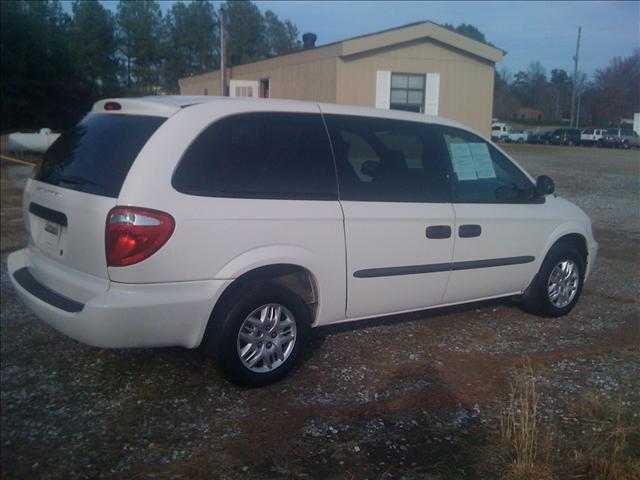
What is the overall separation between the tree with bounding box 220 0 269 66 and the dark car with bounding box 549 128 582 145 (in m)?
51.9

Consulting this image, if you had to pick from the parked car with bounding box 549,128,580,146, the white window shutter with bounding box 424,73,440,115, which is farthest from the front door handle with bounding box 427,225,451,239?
→ the white window shutter with bounding box 424,73,440,115

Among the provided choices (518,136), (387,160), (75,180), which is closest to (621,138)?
(387,160)

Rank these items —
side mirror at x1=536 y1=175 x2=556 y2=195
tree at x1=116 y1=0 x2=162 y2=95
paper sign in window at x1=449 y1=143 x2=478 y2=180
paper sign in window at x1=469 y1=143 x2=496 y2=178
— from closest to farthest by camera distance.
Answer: paper sign in window at x1=449 y1=143 x2=478 y2=180, paper sign in window at x1=469 y1=143 x2=496 y2=178, side mirror at x1=536 y1=175 x2=556 y2=195, tree at x1=116 y1=0 x2=162 y2=95

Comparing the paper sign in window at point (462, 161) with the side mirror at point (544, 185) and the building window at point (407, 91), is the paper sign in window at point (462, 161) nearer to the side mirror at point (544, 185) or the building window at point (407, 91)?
the side mirror at point (544, 185)

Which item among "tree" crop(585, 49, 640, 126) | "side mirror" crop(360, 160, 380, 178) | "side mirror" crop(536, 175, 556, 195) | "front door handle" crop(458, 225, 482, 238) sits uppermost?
"tree" crop(585, 49, 640, 126)

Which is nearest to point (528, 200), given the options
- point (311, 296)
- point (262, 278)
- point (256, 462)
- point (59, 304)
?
point (311, 296)

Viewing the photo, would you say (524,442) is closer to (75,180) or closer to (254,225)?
(254,225)

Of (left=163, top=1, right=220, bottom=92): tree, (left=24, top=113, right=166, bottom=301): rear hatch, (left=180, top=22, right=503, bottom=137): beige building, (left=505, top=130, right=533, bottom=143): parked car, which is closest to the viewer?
(left=24, top=113, right=166, bottom=301): rear hatch

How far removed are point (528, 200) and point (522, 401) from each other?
2271mm

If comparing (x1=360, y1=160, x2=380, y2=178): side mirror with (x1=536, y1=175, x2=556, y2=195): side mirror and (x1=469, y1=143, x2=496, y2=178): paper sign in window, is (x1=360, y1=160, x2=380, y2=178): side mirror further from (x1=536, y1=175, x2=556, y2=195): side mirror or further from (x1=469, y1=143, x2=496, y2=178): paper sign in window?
(x1=536, y1=175, x2=556, y2=195): side mirror

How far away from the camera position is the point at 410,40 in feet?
67.6

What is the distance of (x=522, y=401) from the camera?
3.76 m

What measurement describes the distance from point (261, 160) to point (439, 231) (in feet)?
4.96

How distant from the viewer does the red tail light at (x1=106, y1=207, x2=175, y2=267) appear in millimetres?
3625
